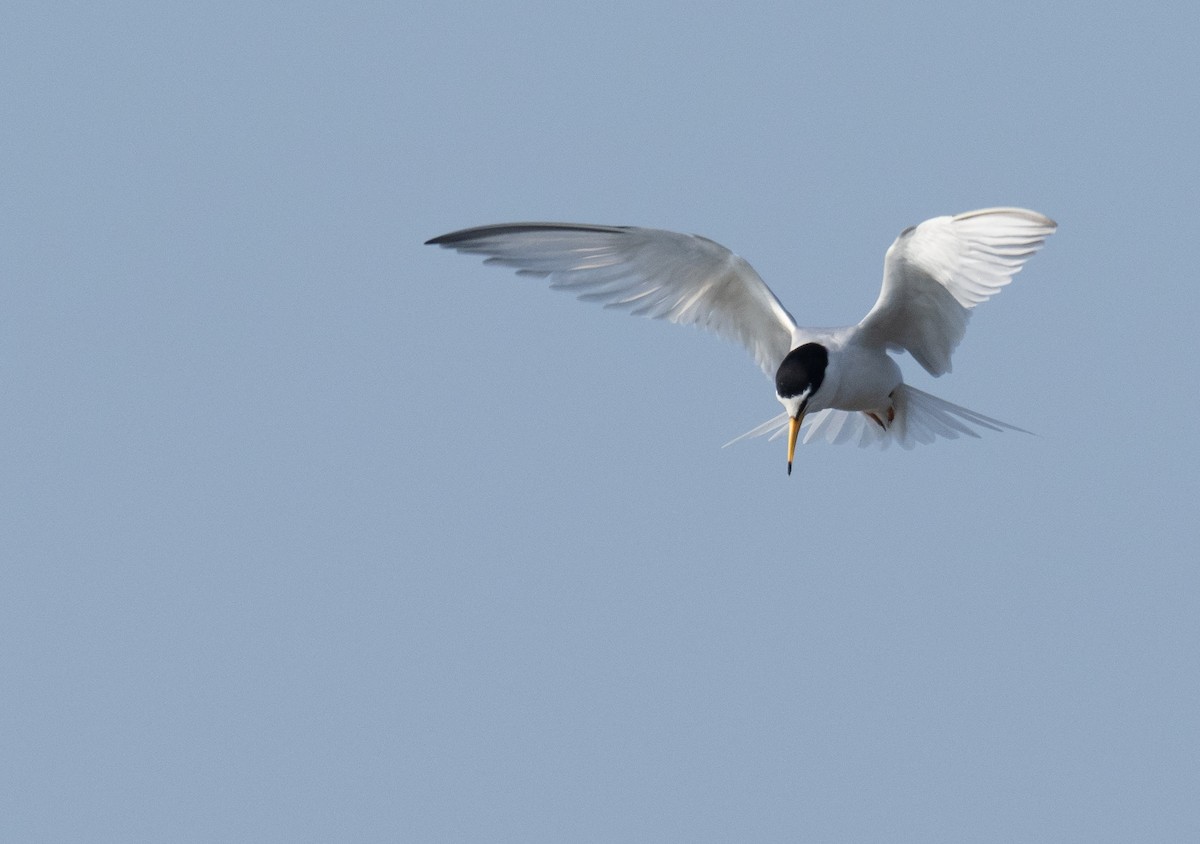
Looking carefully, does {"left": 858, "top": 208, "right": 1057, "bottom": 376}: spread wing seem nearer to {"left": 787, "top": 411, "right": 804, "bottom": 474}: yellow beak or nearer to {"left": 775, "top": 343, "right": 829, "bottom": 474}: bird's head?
{"left": 775, "top": 343, "right": 829, "bottom": 474}: bird's head

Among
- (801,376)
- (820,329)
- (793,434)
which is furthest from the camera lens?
(820,329)

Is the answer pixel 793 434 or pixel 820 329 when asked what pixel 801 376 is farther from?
pixel 820 329

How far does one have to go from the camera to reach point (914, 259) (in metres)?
8.69

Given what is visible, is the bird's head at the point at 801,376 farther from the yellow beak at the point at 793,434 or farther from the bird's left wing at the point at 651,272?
the bird's left wing at the point at 651,272

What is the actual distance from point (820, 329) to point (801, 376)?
0.68 metres

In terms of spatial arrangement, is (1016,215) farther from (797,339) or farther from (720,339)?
(720,339)

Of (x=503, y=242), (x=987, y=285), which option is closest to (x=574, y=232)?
(x=503, y=242)

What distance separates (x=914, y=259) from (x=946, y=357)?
0.81 meters

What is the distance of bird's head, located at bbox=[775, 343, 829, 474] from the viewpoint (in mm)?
8617

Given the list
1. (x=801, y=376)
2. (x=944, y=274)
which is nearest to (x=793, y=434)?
(x=801, y=376)

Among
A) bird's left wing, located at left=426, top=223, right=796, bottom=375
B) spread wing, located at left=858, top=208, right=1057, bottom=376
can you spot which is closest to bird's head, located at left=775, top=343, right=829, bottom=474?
spread wing, located at left=858, top=208, right=1057, bottom=376

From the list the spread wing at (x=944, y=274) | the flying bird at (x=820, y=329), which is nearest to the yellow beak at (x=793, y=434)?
the flying bird at (x=820, y=329)

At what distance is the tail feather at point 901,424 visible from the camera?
31.3 feet

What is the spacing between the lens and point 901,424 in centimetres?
985
